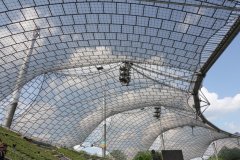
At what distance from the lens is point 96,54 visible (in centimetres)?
5747

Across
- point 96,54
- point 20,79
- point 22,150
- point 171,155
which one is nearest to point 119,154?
point 20,79

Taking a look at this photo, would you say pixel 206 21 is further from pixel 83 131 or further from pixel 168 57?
pixel 83 131

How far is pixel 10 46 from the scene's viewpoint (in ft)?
178

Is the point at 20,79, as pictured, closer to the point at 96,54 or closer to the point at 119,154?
the point at 96,54

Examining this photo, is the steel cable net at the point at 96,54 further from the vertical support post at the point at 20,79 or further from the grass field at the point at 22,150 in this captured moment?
the grass field at the point at 22,150

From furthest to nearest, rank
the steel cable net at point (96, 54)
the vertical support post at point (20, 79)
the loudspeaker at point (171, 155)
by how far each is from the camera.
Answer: the vertical support post at point (20, 79) → the steel cable net at point (96, 54) → the loudspeaker at point (171, 155)

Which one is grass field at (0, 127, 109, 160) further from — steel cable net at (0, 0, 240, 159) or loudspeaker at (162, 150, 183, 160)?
steel cable net at (0, 0, 240, 159)

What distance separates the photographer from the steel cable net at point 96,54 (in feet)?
142

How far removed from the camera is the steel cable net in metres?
43.4

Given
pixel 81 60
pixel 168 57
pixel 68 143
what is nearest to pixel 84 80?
pixel 81 60

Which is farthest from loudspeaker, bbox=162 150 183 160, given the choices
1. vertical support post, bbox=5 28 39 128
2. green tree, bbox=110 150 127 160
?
green tree, bbox=110 150 127 160

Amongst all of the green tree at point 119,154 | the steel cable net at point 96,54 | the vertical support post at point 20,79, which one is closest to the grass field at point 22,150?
the vertical support post at point 20,79

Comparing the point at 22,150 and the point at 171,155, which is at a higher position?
the point at 22,150

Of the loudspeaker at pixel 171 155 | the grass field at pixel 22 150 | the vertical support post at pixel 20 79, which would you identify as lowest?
the loudspeaker at pixel 171 155
